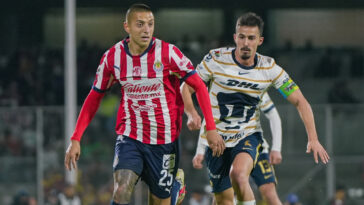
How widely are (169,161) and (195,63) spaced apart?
477 inches

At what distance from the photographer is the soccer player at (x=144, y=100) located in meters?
7.25

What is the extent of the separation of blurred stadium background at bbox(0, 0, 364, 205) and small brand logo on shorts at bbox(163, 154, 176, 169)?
751cm

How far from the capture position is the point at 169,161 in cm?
751

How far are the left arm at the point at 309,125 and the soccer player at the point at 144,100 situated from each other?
2.81ft

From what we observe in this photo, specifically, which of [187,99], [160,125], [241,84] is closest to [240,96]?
[241,84]

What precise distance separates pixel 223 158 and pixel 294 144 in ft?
25.0

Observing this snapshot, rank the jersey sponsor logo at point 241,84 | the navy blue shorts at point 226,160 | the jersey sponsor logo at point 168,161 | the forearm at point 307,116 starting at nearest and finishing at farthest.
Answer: the jersey sponsor logo at point 168,161, the forearm at point 307,116, the jersey sponsor logo at point 241,84, the navy blue shorts at point 226,160

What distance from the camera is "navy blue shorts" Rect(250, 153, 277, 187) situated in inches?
363

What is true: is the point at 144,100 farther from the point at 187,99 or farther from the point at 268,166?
the point at 268,166

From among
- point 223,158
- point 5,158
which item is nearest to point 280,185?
point 5,158

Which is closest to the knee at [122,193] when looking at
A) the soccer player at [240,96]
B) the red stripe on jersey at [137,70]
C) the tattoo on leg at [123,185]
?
the tattoo on leg at [123,185]

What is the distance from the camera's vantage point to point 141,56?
7336 mm

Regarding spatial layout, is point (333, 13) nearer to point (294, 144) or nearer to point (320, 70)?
point (320, 70)

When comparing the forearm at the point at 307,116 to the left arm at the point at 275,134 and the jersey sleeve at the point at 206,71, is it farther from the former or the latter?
the left arm at the point at 275,134
